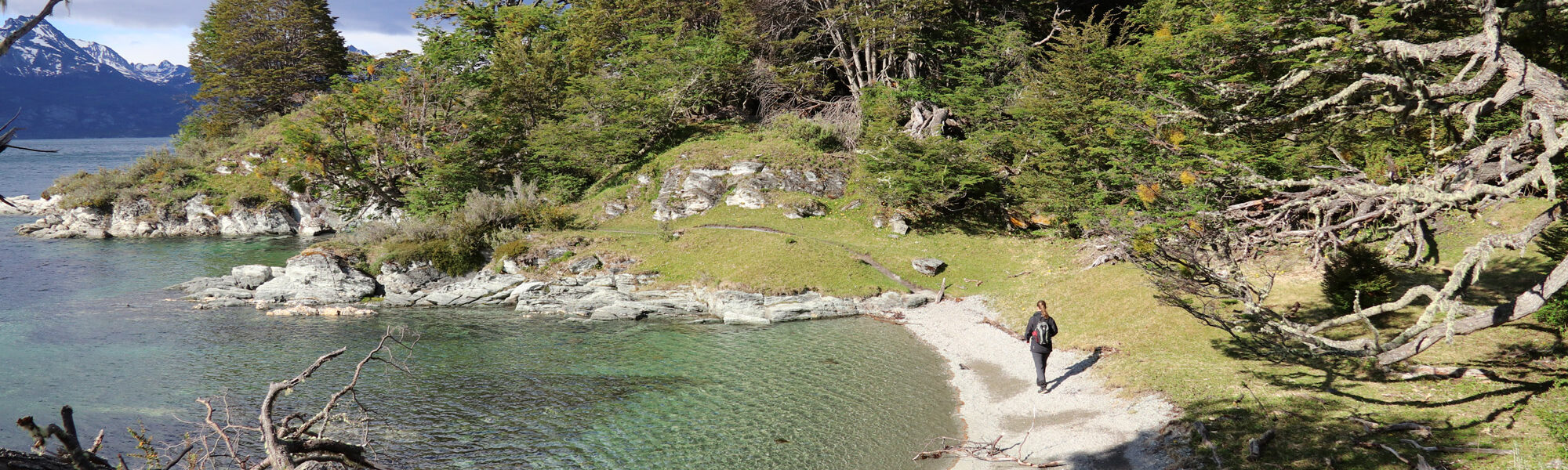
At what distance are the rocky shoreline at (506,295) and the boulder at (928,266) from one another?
91.9 inches

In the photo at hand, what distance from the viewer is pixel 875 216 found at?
110 ft

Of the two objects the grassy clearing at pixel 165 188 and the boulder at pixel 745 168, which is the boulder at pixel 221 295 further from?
the grassy clearing at pixel 165 188

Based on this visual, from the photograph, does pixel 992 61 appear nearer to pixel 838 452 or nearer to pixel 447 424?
pixel 838 452

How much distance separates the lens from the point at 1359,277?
16844 millimetres

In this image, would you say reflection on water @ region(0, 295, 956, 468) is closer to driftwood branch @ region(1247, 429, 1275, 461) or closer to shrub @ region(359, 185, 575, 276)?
shrub @ region(359, 185, 575, 276)

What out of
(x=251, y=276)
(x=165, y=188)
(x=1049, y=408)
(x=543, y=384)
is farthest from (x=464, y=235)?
(x=165, y=188)

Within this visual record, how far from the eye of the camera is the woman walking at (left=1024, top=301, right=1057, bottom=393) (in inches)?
606

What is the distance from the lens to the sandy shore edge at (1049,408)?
40.1 feet

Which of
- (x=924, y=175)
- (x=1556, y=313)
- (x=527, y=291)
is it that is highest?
(x=924, y=175)

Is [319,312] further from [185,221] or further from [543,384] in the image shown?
[185,221]

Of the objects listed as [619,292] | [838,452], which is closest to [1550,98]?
[838,452]

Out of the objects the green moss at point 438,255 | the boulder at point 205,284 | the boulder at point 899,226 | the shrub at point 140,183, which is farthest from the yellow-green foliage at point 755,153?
the shrub at point 140,183

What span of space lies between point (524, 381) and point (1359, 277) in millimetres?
21164

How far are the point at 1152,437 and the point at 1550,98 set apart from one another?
7.20m
